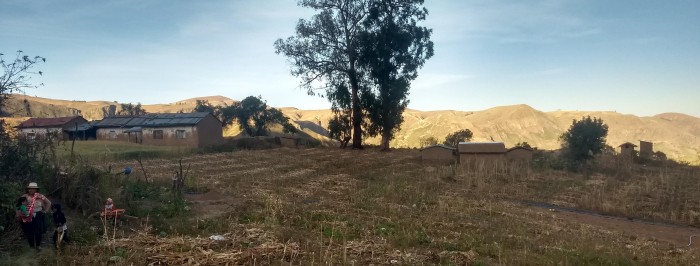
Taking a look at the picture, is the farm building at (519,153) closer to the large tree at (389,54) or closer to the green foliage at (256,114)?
the large tree at (389,54)

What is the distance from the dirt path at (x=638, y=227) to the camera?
10.9 m

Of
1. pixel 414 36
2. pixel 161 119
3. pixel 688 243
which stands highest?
pixel 414 36

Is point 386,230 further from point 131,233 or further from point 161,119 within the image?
point 161,119

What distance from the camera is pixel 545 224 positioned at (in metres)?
11.6

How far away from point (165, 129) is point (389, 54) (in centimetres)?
2610

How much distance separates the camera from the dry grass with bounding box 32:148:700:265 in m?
8.16

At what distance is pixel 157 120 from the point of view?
46.5 meters

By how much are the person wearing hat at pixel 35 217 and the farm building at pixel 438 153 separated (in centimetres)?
2038

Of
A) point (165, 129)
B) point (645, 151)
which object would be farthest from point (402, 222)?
point (165, 129)

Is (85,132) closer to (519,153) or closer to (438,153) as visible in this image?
(438,153)

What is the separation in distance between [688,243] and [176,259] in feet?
37.5

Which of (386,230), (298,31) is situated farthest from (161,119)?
(386,230)

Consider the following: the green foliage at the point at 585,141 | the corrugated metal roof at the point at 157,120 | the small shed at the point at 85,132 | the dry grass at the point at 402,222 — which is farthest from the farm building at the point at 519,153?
the small shed at the point at 85,132

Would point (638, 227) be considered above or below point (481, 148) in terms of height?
below
